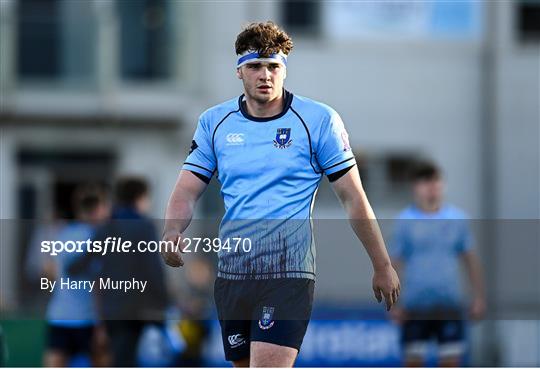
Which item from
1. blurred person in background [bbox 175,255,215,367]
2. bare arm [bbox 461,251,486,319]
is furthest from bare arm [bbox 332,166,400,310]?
blurred person in background [bbox 175,255,215,367]

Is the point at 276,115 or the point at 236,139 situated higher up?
the point at 276,115

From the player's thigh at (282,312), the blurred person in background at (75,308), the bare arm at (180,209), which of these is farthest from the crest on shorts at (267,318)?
the blurred person in background at (75,308)

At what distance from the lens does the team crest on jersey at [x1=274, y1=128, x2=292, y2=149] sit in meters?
7.08

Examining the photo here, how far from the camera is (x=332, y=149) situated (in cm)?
710

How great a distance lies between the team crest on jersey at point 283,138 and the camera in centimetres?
708

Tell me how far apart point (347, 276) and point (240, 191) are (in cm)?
479

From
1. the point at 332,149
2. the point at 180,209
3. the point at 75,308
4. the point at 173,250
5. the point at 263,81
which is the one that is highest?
the point at 263,81

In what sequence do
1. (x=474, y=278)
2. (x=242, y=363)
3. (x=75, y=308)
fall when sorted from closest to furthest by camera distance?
(x=242, y=363) → (x=75, y=308) → (x=474, y=278)

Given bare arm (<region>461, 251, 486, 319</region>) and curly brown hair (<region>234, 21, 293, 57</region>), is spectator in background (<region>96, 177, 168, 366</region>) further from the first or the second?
bare arm (<region>461, 251, 486, 319</region>)

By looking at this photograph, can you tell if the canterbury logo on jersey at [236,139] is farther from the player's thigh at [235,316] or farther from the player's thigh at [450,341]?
the player's thigh at [450,341]

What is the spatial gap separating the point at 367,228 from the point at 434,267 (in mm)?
4667

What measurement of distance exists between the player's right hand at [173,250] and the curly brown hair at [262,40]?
946 millimetres

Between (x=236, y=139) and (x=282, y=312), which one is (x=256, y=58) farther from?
(x=282, y=312)

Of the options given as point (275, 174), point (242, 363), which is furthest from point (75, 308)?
point (275, 174)
